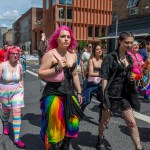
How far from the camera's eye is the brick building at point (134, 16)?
853 inches

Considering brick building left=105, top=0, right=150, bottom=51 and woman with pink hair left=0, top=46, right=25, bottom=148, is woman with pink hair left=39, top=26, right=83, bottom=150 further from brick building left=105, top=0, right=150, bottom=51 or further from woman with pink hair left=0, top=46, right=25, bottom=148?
brick building left=105, top=0, right=150, bottom=51

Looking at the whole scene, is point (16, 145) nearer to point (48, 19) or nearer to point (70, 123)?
point (70, 123)

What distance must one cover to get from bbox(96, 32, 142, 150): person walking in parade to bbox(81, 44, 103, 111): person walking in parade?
1.32 metres

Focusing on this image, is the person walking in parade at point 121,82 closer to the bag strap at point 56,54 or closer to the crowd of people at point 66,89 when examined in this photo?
the crowd of people at point 66,89

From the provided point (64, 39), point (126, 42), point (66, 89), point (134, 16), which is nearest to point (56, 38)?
point (64, 39)

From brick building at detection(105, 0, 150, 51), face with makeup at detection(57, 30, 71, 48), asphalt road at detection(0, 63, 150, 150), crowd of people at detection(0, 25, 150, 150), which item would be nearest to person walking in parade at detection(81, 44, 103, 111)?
asphalt road at detection(0, 63, 150, 150)

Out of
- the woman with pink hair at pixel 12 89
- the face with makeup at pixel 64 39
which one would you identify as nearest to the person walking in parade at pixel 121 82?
the face with makeup at pixel 64 39

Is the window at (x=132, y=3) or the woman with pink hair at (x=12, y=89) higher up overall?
the window at (x=132, y=3)

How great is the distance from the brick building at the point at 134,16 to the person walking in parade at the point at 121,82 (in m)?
17.9

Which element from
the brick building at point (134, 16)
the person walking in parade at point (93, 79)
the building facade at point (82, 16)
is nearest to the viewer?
the person walking in parade at point (93, 79)

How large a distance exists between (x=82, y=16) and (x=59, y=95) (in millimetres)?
56650

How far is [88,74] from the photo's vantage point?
5.37m

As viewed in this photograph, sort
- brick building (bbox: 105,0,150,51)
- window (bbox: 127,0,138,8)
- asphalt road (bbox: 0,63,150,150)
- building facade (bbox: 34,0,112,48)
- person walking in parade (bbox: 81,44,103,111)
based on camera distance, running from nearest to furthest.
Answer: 1. asphalt road (bbox: 0,63,150,150)
2. person walking in parade (bbox: 81,44,103,111)
3. brick building (bbox: 105,0,150,51)
4. window (bbox: 127,0,138,8)
5. building facade (bbox: 34,0,112,48)

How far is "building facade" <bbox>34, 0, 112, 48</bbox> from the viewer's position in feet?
187
